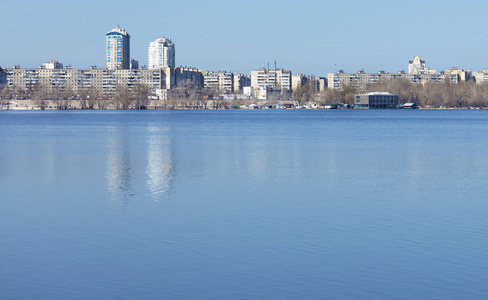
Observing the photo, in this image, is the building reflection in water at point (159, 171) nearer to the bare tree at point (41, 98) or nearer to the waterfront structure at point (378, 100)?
the bare tree at point (41, 98)

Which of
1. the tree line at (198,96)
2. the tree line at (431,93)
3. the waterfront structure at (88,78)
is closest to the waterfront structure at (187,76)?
the waterfront structure at (88,78)

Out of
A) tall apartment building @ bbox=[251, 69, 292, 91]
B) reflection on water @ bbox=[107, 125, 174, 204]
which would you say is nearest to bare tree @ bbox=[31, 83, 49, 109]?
tall apartment building @ bbox=[251, 69, 292, 91]

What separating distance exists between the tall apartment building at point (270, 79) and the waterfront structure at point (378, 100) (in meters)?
40.3

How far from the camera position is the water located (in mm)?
8227

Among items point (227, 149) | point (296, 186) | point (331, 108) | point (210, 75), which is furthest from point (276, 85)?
point (296, 186)

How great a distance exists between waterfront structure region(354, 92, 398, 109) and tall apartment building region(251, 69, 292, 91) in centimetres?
4025

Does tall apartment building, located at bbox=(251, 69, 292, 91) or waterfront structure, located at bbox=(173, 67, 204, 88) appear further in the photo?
tall apartment building, located at bbox=(251, 69, 292, 91)

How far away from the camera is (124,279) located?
27.7 ft

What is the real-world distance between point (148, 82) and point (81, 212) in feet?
488

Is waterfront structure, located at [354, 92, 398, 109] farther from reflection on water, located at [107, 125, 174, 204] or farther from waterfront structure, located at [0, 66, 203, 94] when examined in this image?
reflection on water, located at [107, 125, 174, 204]

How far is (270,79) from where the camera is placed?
19225 cm

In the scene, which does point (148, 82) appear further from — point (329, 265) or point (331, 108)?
point (329, 265)

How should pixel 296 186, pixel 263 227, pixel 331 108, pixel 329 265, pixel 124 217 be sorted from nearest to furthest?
pixel 329 265, pixel 263 227, pixel 124 217, pixel 296 186, pixel 331 108

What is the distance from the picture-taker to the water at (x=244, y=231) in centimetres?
823
